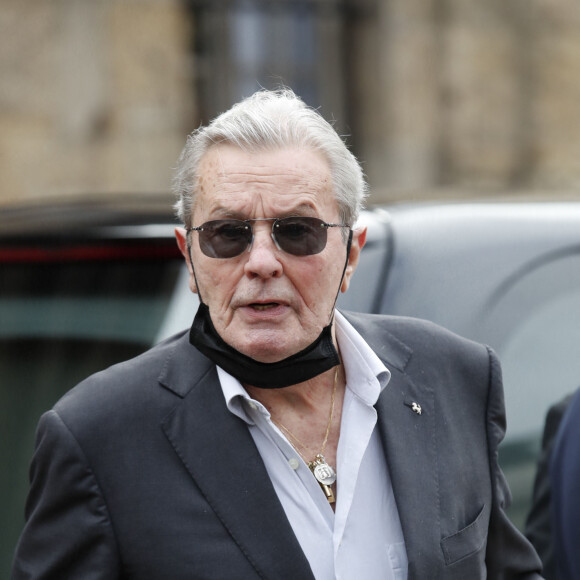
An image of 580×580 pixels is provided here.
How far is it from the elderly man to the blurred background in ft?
18.3

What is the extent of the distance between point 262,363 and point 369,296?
0.60 m

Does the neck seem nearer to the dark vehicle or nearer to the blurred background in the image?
the dark vehicle

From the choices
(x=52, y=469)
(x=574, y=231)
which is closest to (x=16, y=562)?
(x=52, y=469)

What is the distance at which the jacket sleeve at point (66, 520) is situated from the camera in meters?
1.88

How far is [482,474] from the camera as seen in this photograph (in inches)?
87.0

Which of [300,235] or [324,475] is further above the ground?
[300,235]

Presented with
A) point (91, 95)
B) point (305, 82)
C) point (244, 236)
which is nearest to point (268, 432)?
point (244, 236)

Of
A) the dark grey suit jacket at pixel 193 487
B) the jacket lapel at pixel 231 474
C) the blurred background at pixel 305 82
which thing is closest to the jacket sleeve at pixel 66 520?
the dark grey suit jacket at pixel 193 487

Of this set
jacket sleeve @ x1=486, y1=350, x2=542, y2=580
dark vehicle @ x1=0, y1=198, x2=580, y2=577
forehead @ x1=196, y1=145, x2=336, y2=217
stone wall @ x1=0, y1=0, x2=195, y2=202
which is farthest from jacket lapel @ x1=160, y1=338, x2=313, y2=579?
stone wall @ x1=0, y1=0, x2=195, y2=202

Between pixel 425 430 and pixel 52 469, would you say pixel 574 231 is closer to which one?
pixel 425 430

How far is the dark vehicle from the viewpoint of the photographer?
2613mm

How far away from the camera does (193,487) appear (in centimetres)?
196

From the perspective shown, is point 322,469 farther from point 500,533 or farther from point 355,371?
point 500,533

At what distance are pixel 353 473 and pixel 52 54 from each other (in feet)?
20.0
